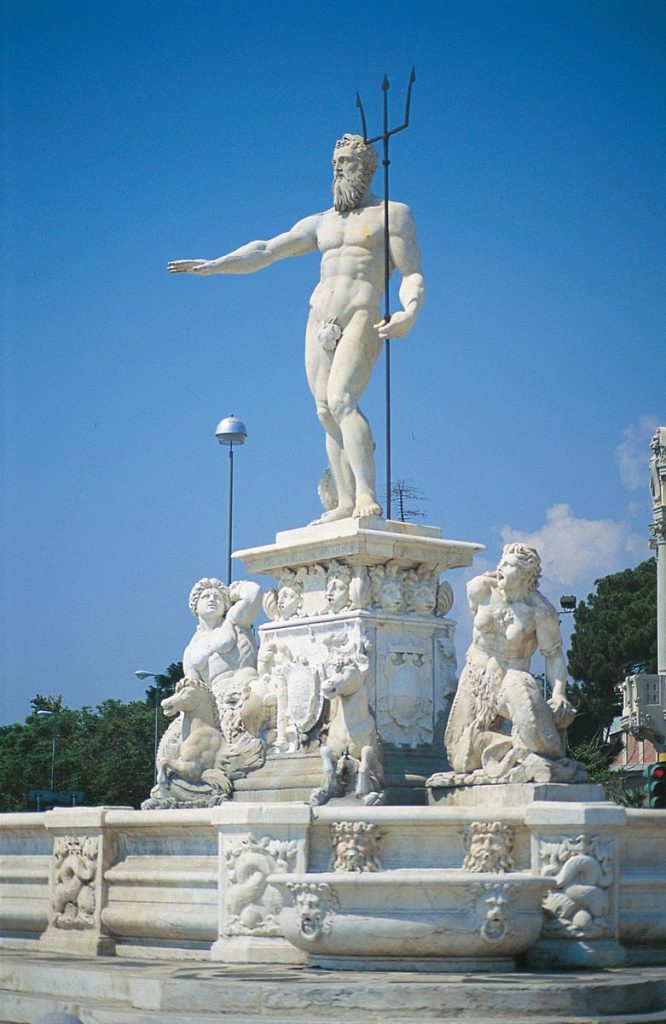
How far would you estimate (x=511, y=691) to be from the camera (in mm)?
13281

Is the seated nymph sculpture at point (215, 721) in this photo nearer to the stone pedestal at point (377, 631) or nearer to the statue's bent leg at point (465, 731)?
the stone pedestal at point (377, 631)

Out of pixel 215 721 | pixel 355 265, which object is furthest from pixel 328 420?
pixel 215 721

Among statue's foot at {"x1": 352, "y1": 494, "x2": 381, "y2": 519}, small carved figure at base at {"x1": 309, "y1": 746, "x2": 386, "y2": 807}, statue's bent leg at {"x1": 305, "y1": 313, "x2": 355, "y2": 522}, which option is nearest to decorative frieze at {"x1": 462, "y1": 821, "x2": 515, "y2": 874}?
small carved figure at base at {"x1": 309, "y1": 746, "x2": 386, "y2": 807}

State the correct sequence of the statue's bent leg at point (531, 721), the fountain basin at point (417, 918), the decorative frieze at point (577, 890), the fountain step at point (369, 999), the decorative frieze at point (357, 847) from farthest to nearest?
the statue's bent leg at point (531, 721) < the decorative frieze at point (357, 847) < the decorative frieze at point (577, 890) < the fountain basin at point (417, 918) < the fountain step at point (369, 999)

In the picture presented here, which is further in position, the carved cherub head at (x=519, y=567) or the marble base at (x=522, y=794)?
the carved cherub head at (x=519, y=567)

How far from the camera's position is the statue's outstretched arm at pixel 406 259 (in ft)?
51.4

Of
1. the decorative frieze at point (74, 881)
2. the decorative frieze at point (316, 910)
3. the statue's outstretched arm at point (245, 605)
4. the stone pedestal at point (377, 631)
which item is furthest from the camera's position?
the statue's outstretched arm at point (245, 605)

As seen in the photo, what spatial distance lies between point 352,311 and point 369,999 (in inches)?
286

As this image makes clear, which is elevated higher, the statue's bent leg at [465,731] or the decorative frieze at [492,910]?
the statue's bent leg at [465,731]

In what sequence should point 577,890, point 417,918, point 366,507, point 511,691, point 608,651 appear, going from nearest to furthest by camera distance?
1. point 417,918
2. point 577,890
3. point 511,691
4. point 366,507
5. point 608,651

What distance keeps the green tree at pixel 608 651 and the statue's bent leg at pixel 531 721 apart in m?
43.5

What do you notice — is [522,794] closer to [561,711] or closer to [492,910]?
[561,711]

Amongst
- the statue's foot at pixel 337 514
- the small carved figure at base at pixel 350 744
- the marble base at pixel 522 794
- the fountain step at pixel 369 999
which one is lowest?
the fountain step at pixel 369 999

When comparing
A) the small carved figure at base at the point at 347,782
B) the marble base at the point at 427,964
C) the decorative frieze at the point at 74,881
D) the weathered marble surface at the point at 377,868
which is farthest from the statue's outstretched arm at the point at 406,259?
the marble base at the point at 427,964
